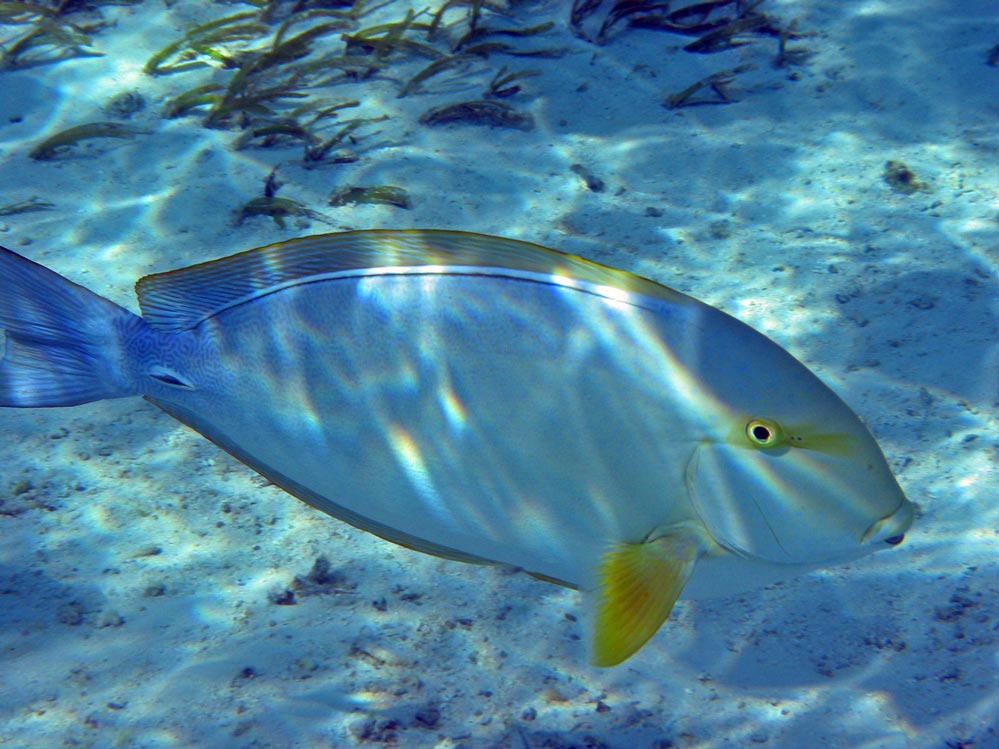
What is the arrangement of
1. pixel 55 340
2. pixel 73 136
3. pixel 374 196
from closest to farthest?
pixel 55 340, pixel 374 196, pixel 73 136

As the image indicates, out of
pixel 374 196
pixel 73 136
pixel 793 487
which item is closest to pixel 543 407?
pixel 793 487

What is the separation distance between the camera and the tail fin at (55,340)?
1398 millimetres

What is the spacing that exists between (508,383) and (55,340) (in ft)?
3.06

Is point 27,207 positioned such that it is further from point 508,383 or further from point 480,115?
point 508,383

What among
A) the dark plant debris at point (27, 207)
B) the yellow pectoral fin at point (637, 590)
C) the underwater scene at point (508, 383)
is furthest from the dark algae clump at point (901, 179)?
the dark plant debris at point (27, 207)

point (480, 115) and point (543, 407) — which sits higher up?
point (543, 407)

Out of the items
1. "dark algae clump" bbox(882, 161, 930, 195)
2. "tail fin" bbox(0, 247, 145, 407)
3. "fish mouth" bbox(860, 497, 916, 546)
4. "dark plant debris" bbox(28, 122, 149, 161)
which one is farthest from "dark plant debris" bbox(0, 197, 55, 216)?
"dark algae clump" bbox(882, 161, 930, 195)

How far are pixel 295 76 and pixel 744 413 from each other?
420cm

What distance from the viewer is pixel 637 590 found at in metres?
1.26

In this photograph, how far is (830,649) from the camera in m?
2.08

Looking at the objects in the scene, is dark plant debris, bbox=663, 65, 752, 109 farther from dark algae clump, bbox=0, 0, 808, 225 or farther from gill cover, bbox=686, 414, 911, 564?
gill cover, bbox=686, 414, 911, 564

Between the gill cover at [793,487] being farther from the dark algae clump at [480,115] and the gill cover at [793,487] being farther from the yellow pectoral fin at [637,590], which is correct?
the dark algae clump at [480,115]

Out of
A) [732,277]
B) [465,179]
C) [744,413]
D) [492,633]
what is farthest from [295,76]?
[744,413]

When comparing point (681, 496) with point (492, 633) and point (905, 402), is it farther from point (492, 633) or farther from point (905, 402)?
point (905, 402)
